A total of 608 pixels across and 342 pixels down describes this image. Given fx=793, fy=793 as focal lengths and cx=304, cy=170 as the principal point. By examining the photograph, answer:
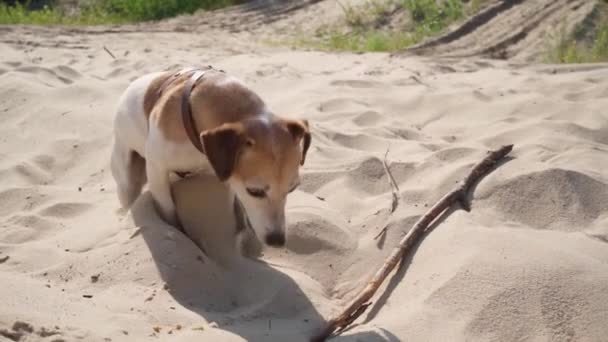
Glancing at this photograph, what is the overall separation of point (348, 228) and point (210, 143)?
3.48 ft

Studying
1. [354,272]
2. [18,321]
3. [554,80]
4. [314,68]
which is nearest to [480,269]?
[354,272]

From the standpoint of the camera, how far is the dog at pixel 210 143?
11.9ft

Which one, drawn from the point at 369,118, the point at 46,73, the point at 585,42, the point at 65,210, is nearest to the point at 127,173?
the point at 65,210

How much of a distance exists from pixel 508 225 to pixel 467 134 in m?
1.79

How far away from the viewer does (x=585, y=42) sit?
881 centimetres

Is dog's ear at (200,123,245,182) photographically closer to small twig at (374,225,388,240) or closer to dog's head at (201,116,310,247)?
dog's head at (201,116,310,247)

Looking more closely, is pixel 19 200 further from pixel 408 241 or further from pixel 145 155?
pixel 408 241

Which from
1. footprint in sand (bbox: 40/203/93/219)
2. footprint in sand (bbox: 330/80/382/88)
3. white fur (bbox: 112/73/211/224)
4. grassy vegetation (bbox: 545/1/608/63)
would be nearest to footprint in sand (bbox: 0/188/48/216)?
footprint in sand (bbox: 40/203/93/219)

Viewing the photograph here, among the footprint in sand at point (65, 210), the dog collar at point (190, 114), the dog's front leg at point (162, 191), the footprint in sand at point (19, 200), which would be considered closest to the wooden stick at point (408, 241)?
the dog collar at point (190, 114)

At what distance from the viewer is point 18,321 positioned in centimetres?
300

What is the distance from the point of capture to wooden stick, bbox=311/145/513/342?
11.2 ft

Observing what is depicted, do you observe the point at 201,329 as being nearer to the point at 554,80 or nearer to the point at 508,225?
the point at 508,225

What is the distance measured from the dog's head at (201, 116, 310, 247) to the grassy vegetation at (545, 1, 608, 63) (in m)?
5.33

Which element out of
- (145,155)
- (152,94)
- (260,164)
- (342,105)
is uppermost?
(152,94)
